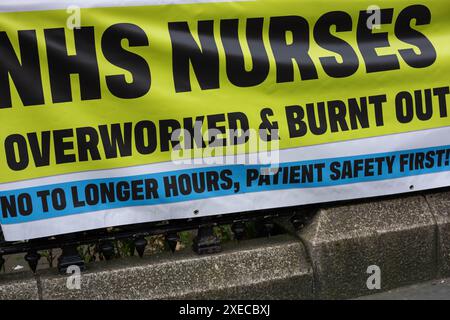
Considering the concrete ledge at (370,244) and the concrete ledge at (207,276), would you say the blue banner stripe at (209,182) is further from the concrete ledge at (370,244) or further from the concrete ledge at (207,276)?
the concrete ledge at (207,276)

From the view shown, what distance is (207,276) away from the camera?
13.7ft

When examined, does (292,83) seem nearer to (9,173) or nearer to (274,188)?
(274,188)

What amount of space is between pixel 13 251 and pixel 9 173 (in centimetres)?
49

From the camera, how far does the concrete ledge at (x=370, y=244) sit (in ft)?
14.5

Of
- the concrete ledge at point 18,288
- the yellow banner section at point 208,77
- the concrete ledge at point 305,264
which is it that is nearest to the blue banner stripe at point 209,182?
the yellow banner section at point 208,77

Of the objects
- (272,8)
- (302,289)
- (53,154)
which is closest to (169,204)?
(53,154)

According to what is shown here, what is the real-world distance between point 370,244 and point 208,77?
→ 144cm

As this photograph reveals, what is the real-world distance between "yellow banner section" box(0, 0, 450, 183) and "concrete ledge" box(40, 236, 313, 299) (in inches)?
23.5

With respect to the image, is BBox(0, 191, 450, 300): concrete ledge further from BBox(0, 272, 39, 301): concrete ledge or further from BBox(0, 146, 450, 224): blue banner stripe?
BBox(0, 146, 450, 224): blue banner stripe

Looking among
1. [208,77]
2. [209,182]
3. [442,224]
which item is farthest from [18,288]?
[442,224]

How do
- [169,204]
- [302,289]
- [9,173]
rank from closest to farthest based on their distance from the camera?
[9,173] → [169,204] → [302,289]

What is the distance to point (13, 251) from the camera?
4.01 m

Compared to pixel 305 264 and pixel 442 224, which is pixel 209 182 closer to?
pixel 305 264

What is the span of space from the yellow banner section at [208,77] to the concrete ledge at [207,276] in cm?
60
